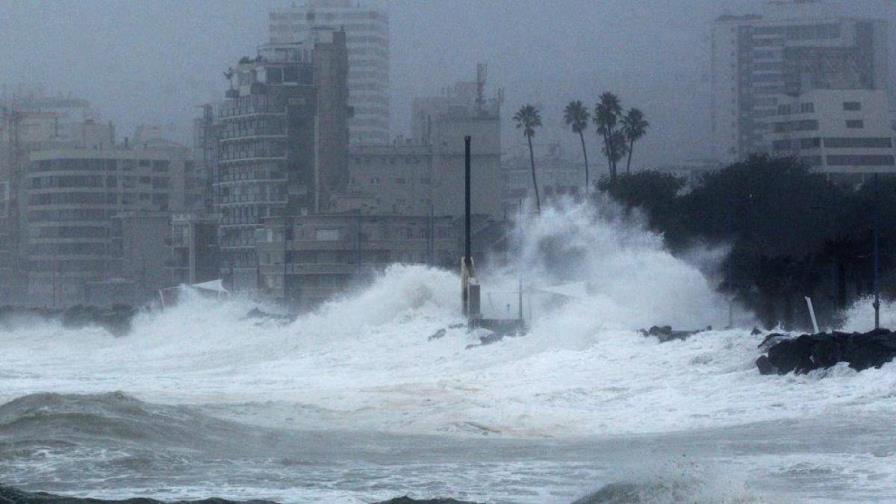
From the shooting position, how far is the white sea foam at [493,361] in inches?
993

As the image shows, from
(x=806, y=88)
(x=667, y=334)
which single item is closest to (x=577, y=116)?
(x=806, y=88)

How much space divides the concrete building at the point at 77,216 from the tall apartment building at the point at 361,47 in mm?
48592

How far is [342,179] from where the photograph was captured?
10769 centimetres

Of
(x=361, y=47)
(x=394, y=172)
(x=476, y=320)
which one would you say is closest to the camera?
(x=476, y=320)

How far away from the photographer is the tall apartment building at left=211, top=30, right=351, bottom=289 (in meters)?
106

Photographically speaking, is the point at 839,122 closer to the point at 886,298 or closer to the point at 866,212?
the point at 866,212

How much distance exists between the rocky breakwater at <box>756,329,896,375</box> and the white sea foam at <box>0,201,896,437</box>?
1.02 ft

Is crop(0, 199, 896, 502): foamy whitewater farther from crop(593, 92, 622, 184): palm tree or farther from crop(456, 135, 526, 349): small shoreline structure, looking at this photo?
crop(593, 92, 622, 184): palm tree

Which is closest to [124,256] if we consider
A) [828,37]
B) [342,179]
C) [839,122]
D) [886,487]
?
[342,179]

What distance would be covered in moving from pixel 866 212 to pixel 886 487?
125ft

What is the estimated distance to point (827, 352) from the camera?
1009 inches

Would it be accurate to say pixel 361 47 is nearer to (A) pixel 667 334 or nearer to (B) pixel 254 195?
(B) pixel 254 195

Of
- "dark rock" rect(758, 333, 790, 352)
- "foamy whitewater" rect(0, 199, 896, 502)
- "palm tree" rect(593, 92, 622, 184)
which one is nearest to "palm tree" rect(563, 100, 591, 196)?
"palm tree" rect(593, 92, 622, 184)

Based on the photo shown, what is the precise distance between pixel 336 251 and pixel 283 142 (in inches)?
822
